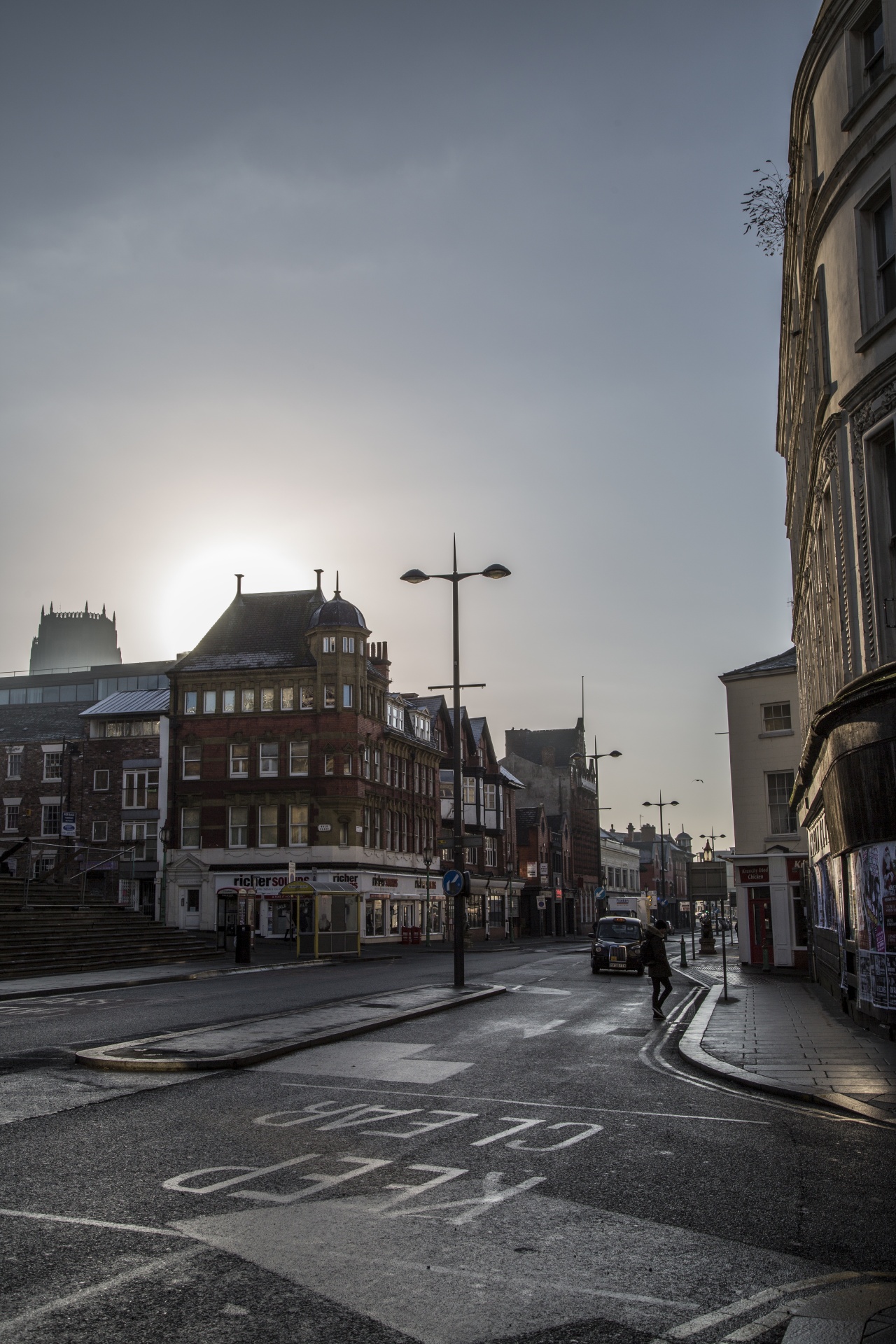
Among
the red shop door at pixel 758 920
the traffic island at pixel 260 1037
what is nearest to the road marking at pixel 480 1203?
the traffic island at pixel 260 1037

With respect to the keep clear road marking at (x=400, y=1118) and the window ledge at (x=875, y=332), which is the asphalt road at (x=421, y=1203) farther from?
the window ledge at (x=875, y=332)

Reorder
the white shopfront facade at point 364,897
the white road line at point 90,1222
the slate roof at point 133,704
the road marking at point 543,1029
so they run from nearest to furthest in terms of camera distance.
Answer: the white road line at point 90,1222
the road marking at point 543,1029
the white shopfront facade at point 364,897
the slate roof at point 133,704

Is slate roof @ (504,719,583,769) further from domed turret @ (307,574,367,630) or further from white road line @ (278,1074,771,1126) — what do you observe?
white road line @ (278,1074,771,1126)

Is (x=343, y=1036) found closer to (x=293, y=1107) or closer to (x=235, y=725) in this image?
(x=293, y=1107)

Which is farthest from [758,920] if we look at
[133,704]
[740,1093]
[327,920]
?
[133,704]

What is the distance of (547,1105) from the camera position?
417 inches

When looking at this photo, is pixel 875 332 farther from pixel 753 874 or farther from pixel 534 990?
pixel 753 874

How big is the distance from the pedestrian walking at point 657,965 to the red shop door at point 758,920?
1670cm

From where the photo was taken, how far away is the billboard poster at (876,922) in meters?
14.3

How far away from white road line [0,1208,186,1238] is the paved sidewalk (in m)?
6.54

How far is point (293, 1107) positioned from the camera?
10.2 meters

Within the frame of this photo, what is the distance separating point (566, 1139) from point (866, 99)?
13.9 metres

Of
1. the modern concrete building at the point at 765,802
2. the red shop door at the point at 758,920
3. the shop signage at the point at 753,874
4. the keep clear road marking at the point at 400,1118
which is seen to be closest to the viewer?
the keep clear road marking at the point at 400,1118

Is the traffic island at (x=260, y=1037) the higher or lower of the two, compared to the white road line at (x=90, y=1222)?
lower
